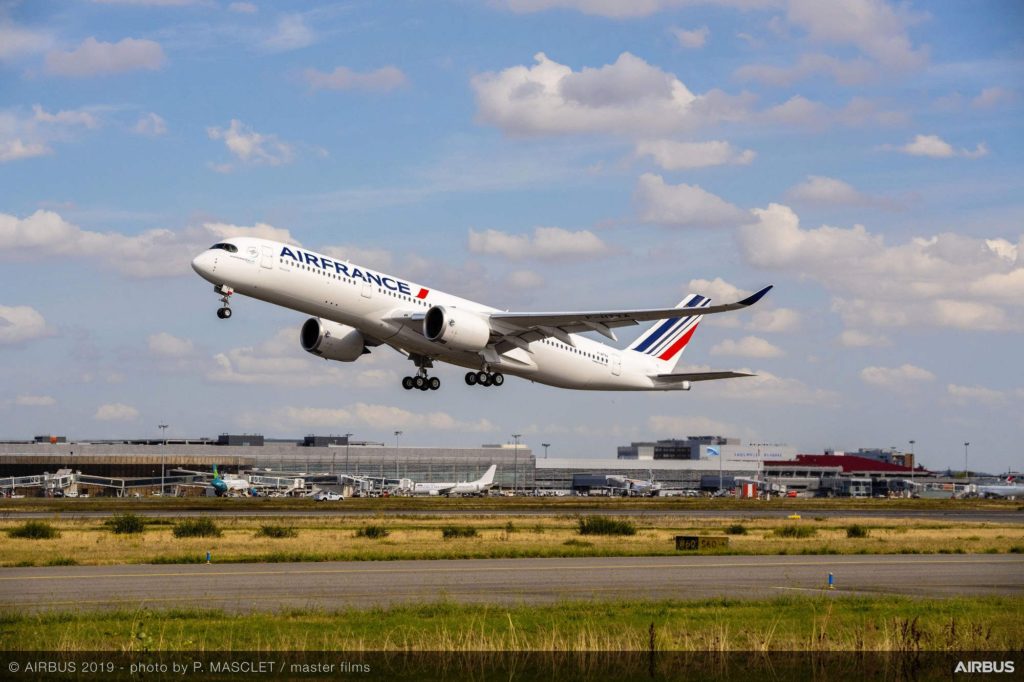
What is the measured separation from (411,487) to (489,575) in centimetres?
12684

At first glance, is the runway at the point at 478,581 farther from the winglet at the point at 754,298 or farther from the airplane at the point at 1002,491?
the airplane at the point at 1002,491

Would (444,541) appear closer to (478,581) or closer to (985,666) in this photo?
(478,581)

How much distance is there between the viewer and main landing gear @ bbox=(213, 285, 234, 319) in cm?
4869

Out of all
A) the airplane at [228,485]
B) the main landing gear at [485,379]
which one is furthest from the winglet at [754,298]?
the airplane at [228,485]

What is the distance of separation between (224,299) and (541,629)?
31.9 m

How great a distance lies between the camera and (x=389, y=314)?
5366 centimetres

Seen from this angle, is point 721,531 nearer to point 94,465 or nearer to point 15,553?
point 15,553

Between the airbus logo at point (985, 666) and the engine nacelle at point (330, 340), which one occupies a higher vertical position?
the engine nacelle at point (330, 340)

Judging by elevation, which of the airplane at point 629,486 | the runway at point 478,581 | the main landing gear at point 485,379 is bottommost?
the airplane at point 629,486

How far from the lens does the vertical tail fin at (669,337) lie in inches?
2830

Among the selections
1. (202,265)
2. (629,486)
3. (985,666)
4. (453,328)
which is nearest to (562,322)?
(453,328)

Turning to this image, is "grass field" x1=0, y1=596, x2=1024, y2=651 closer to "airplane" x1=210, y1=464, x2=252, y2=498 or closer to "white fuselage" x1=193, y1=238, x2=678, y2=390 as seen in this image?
"white fuselage" x1=193, y1=238, x2=678, y2=390

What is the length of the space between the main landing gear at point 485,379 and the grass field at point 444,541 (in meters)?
7.03

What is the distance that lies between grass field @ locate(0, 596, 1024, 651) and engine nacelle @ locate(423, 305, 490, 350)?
30.1 meters
